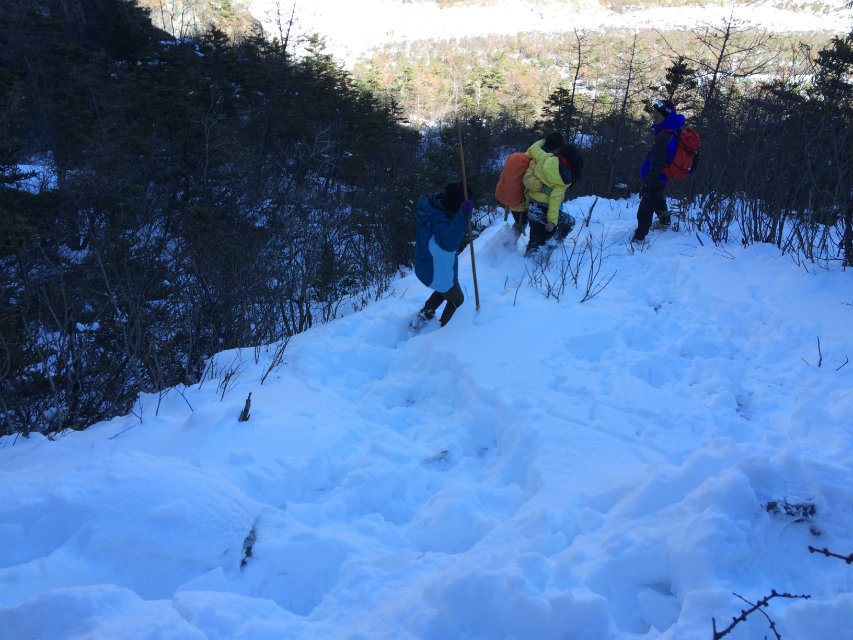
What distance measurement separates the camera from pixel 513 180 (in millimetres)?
6059

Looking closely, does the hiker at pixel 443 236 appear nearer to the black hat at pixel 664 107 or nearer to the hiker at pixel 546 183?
the hiker at pixel 546 183

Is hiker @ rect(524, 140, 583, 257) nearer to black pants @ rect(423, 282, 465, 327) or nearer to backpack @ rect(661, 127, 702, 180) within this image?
backpack @ rect(661, 127, 702, 180)

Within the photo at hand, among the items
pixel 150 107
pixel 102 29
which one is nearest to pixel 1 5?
pixel 102 29

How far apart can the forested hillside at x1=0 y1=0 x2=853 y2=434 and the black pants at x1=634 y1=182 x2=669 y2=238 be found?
2.10 feet

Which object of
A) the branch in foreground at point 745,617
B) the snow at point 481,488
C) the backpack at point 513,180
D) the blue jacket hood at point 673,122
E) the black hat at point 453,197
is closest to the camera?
the branch in foreground at point 745,617

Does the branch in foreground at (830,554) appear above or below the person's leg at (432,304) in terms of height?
above

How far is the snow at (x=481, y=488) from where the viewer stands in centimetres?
167

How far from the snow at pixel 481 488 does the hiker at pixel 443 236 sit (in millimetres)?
512

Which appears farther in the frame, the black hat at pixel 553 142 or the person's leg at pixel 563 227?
the person's leg at pixel 563 227

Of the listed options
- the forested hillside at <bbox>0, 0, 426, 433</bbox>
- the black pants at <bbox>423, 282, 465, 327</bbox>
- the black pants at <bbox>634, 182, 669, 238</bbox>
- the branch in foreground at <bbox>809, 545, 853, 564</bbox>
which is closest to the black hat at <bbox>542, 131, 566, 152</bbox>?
the black pants at <bbox>634, 182, 669, 238</bbox>

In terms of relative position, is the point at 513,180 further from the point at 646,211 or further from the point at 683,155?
the point at 683,155

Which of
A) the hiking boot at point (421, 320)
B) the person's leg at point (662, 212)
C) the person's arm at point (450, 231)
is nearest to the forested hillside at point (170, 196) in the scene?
the hiking boot at point (421, 320)

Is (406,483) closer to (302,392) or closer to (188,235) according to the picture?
(302,392)

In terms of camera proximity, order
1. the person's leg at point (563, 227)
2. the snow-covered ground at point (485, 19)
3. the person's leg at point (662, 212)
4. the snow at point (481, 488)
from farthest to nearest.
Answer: the snow-covered ground at point (485, 19) → the person's leg at point (563, 227) → the person's leg at point (662, 212) → the snow at point (481, 488)
